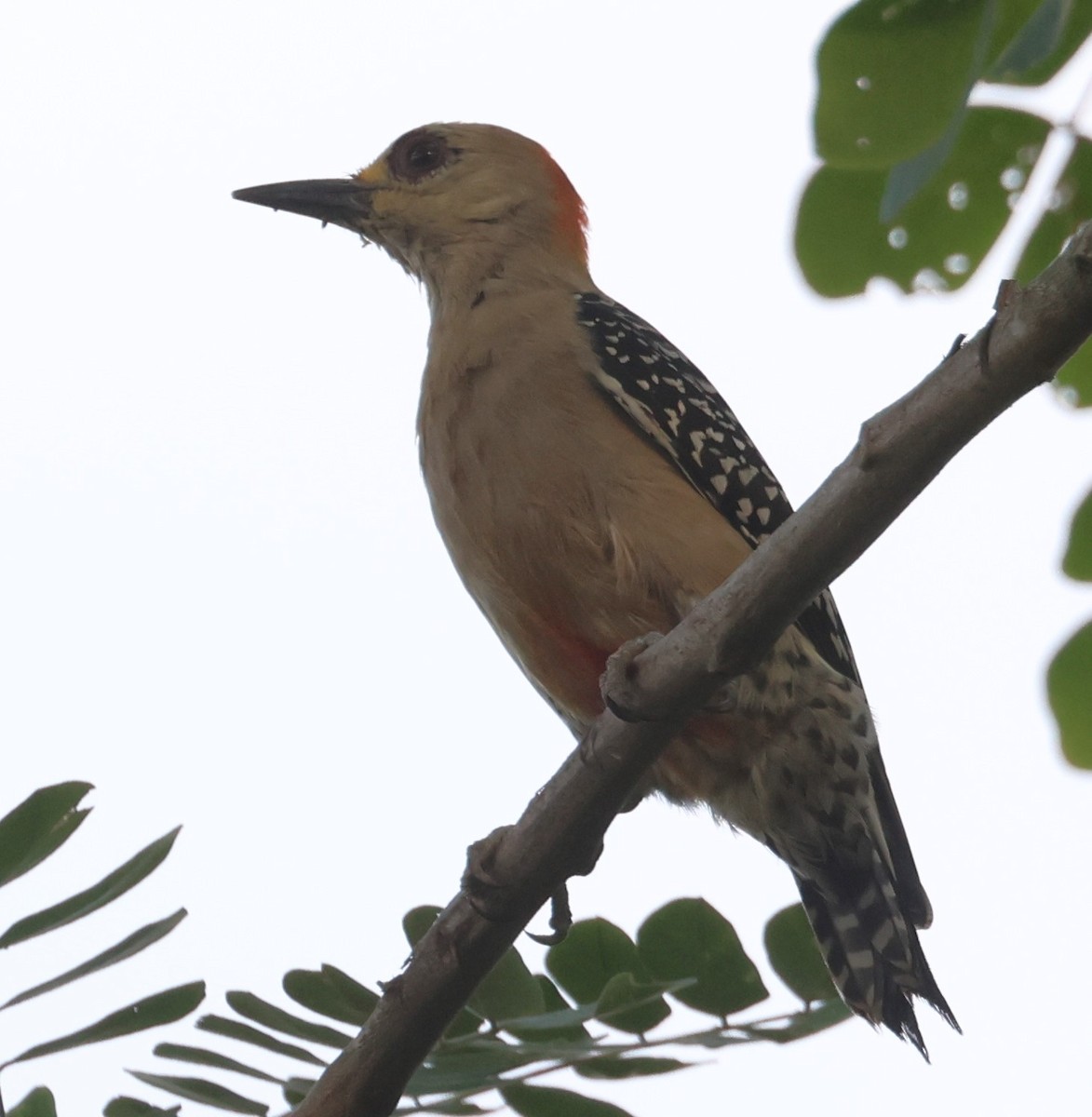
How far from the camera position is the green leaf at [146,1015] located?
3076 millimetres

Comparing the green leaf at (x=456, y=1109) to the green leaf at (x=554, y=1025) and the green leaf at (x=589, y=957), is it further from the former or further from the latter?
the green leaf at (x=589, y=957)

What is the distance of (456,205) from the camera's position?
768 cm

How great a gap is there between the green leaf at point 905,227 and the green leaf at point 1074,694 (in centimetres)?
93

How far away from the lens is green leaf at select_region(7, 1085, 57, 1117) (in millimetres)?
2969

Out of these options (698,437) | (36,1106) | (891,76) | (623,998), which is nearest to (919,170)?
(891,76)

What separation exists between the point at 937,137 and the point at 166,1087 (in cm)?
241

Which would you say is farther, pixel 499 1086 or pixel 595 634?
pixel 595 634

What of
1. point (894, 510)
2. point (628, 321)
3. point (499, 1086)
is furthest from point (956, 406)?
point (628, 321)

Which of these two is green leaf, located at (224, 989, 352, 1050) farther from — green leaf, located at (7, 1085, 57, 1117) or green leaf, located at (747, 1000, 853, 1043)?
green leaf, located at (747, 1000, 853, 1043)

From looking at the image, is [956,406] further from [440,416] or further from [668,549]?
[440,416]

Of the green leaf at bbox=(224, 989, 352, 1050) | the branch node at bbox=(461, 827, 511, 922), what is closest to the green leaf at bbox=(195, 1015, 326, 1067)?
the green leaf at bbox=(224, 989, 352, 1050)

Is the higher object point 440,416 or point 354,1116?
point 440,416

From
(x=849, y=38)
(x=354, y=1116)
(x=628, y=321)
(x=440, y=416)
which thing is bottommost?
(x=354, y=1116)

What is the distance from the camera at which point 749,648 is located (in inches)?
136
